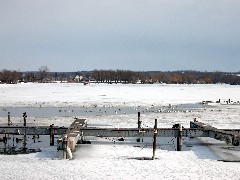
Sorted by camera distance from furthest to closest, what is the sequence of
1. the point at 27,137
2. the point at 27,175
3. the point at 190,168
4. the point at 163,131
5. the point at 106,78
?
the point at 106,78 < the point at 27,137 < the point at 163,131 < the point at 190,168 < the point at 27,175

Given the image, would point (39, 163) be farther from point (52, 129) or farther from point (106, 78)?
point (106, 78)

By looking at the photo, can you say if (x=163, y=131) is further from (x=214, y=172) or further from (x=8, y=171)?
(x=8, y=171)

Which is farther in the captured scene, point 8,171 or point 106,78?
point 106,78

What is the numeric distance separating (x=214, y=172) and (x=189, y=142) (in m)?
6.20

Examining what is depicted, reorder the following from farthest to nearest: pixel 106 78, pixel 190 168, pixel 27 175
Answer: pixel 106 78 → pixel 190 168 → pixel 27 175

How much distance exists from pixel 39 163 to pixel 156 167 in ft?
15.0

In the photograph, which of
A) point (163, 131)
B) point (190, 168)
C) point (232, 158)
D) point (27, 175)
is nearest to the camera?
point (27, 175)

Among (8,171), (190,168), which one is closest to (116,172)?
(190,168)

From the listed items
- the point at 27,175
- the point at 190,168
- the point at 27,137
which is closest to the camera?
the point at 27,175

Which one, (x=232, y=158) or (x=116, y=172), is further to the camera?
(x=232, y=158)

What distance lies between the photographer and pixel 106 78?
591 ft

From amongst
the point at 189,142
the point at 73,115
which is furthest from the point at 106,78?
the point at 189,142

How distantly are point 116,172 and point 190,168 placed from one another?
2.88m

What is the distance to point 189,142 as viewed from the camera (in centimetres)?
2059
